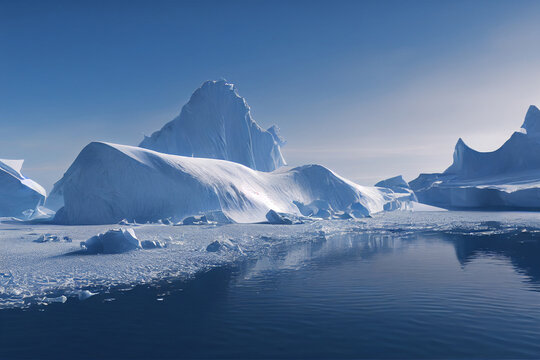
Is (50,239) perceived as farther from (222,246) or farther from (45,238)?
(222,246)

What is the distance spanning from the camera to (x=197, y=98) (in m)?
42.4

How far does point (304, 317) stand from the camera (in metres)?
6.76

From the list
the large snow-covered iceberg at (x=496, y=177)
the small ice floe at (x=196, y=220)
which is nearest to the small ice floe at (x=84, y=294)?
the small ice floe at (x=196, y=220)

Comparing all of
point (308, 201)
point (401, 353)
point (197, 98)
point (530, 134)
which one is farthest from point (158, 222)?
point (530, 134)

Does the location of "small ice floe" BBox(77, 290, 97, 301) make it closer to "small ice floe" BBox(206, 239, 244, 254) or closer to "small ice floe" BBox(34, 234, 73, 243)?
"small ice floe" BBox(206, 239, 244, 254)

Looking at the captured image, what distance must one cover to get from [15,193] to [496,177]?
189 ft

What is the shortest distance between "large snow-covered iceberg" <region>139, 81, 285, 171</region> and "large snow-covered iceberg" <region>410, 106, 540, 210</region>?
25743 mm

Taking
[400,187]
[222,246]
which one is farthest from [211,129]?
[222,246]

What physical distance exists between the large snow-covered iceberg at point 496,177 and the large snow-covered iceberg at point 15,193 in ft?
149

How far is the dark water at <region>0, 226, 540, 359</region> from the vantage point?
5.49 metres

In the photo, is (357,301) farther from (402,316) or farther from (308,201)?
(308,201)

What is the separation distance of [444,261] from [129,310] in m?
9.45

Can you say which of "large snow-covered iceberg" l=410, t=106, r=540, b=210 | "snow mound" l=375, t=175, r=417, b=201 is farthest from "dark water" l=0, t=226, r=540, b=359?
"snow mound" l=375, t=175, r=417, b=201

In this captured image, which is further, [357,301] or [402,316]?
[357,301]
